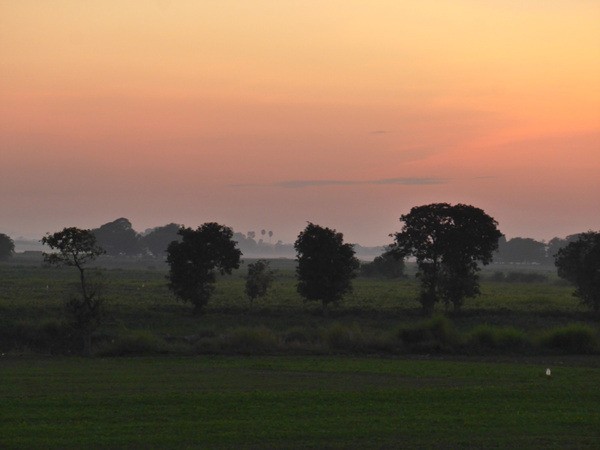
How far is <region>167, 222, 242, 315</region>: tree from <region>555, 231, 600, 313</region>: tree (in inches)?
991

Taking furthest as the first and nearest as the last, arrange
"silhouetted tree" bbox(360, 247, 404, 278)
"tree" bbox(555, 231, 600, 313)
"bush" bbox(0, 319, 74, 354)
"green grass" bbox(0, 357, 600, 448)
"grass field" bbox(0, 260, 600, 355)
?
"silhouetted tree" bbox(360, 247, 404, 278)
"tree" bbox(555, 231, 600, 313)
"bush" bbox(0, 319, 74, 354)
"grass field" bbox(0, 260, 600, 355)
"green grass" bbox(0, 357, 600, 448)

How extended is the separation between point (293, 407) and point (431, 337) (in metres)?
26.1

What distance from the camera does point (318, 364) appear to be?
3962cm

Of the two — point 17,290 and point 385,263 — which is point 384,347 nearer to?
point 17,290

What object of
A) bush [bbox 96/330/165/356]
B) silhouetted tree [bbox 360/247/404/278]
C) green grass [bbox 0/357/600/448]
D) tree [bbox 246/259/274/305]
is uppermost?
silhouetted tree [bbox 360/247/404/278]

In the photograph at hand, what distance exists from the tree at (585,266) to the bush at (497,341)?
21.1 meters

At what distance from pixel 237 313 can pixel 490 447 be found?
49.2 m

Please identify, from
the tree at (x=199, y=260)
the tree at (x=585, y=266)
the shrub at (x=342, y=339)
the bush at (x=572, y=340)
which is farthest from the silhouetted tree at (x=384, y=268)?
the shrub at (x=342, y=339)

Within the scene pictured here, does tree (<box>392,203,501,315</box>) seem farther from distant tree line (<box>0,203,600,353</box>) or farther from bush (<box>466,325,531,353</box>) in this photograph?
bush (<box>466,325,531,353</box>)

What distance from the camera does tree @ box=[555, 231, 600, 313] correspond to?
69.4 m

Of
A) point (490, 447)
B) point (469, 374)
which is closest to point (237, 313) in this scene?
point (469, 374)

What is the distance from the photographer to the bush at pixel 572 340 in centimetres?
4841

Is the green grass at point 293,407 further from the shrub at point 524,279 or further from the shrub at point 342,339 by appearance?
the shrub at point 524,279

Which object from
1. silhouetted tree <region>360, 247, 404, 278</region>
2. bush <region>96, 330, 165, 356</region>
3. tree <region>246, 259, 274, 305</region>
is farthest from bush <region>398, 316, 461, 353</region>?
silhouetted tree <region>360, 247, 404, 278</region>
